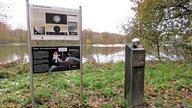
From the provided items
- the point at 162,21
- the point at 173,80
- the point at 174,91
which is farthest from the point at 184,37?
the point at 174,91

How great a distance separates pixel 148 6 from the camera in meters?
6.28

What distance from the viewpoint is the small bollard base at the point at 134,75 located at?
9.83ft

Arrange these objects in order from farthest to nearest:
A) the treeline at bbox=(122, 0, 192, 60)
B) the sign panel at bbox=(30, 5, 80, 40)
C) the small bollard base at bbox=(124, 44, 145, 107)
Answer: the treeline at bbox=(122, 0, 192, 60), the small bollard base at bbox=(124, 44, 145, 107), the sign panel at bbox=(30, 5, 80, 40)

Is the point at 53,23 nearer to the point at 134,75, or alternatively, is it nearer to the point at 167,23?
the point at 134,75

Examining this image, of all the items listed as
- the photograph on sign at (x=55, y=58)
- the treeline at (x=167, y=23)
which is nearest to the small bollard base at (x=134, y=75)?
the photograph on sign at (x=55, y=58)

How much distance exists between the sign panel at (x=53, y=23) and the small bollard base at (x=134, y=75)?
109 centimetres

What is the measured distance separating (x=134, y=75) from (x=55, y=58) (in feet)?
5.07

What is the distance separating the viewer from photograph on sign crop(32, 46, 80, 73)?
2.57 metres

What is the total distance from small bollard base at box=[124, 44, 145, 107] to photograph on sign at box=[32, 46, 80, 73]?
101 cm

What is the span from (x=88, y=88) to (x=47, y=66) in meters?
1.59

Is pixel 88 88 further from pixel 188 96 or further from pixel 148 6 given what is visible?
pixel 148 6

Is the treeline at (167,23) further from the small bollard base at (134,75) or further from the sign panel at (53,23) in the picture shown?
the sign panel at (53,23)

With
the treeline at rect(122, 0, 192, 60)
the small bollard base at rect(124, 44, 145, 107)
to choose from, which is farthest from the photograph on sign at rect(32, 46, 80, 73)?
the treeline at rect(122, 0, 192, 60)

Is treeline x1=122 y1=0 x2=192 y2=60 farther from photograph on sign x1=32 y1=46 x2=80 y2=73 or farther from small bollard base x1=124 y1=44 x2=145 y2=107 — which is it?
photograph on sign x1=32 y1=46 x2=80 y2=73
